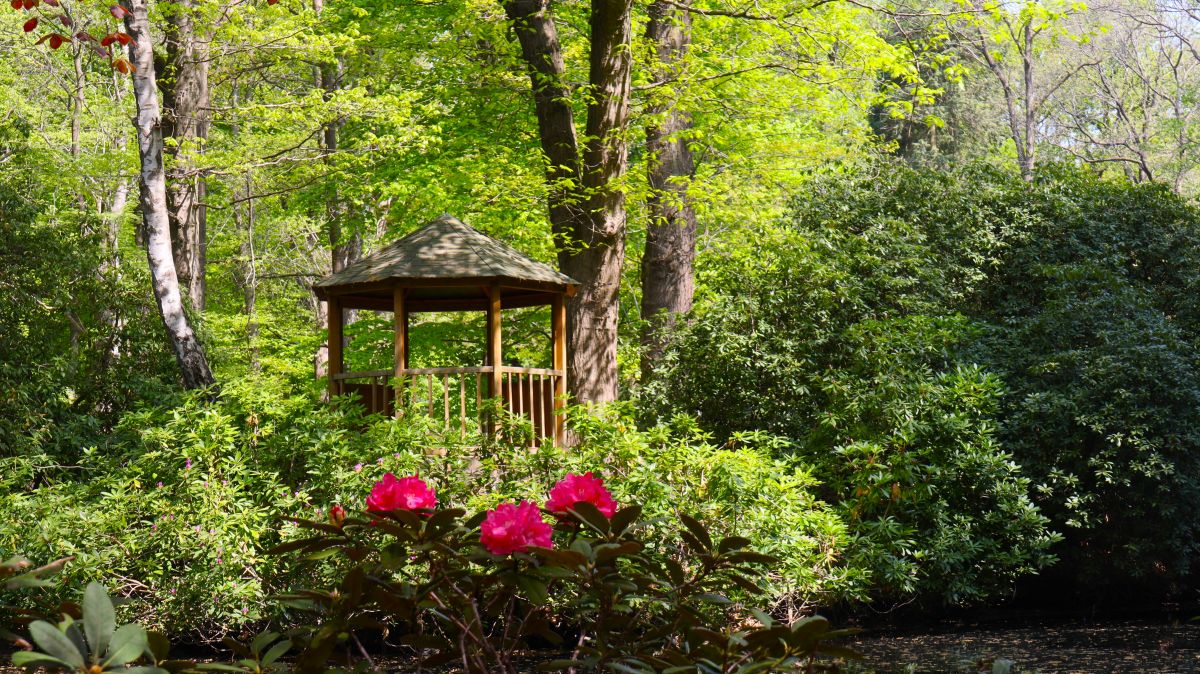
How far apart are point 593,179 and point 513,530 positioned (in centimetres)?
855

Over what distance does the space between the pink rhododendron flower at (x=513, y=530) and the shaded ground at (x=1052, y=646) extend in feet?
13.2

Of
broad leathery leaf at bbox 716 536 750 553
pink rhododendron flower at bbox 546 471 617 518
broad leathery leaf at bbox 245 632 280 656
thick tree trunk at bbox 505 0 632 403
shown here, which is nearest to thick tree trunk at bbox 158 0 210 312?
thick tree trunk at bbox 505 0 632 403

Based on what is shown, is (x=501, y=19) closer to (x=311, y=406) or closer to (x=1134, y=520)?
(x=311, y=406)

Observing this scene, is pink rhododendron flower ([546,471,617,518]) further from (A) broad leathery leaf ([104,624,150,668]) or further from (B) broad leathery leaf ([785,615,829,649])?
(A) broad leathery leaf ([104,624,150,668])

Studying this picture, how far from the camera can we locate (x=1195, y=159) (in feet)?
77.4

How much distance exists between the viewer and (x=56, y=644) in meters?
1.41

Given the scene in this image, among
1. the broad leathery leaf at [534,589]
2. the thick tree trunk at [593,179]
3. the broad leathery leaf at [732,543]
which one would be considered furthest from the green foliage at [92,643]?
the thick tree trunk at [593,179]

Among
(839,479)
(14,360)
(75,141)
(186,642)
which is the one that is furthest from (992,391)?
(75,141)

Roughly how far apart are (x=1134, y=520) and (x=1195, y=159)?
18.7m

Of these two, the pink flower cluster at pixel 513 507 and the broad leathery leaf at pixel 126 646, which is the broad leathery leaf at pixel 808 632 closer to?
the pink flower cluster at pixel 513 507

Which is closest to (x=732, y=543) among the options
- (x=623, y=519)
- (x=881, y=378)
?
(x=623, y=519)

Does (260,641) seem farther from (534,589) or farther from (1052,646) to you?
(1052,646)

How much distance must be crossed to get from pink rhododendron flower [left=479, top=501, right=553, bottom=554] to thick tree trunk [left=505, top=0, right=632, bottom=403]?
810 cm

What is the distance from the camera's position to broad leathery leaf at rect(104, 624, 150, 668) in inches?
55.6
